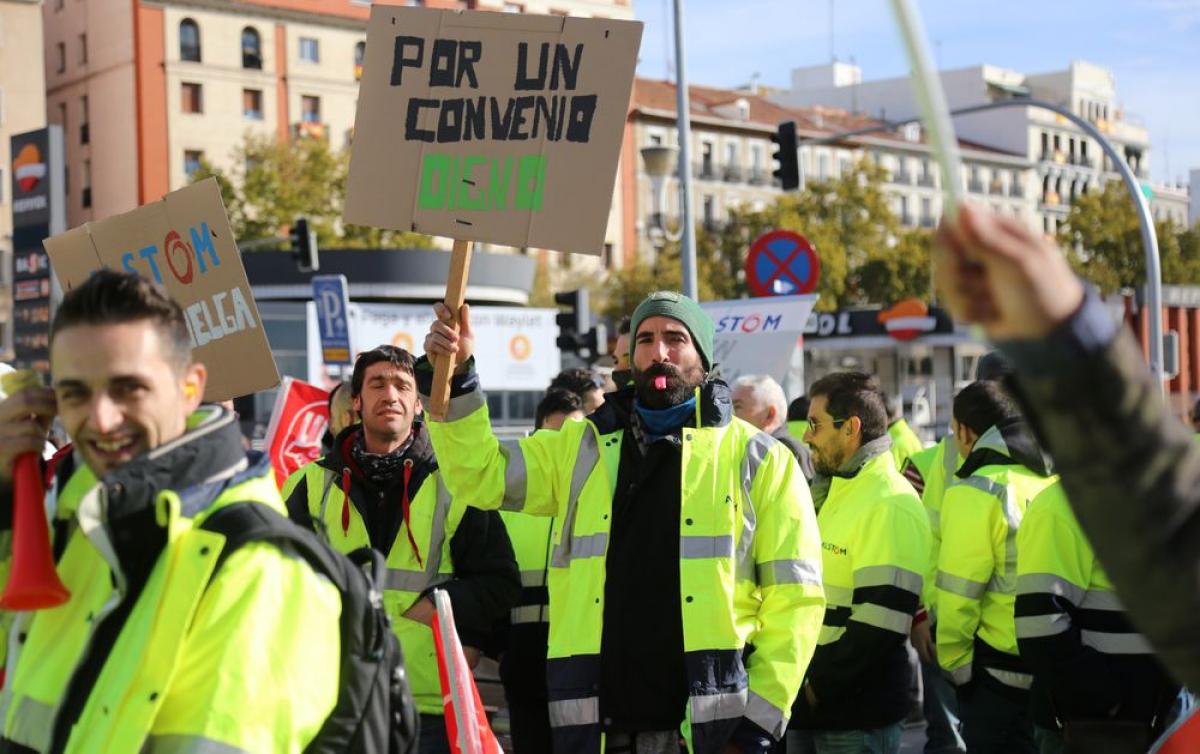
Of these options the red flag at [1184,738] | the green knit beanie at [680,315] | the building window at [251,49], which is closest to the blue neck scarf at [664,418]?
the green knit beanie at [680,315]

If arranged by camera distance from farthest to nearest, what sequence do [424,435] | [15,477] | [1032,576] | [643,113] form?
[643,113], [424,435], [1032,576], [15,477]

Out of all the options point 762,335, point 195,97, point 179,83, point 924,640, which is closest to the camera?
point 924,640

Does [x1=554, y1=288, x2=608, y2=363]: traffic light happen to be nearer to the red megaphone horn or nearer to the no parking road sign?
the no parking road sign

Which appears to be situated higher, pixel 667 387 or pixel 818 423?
pixel 667 387

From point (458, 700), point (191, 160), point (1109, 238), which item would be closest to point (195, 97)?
point (191, 160)

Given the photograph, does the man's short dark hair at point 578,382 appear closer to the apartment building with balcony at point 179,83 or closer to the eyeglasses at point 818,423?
the eyeglasses at point 818,423

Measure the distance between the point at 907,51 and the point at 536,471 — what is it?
350 centimetres

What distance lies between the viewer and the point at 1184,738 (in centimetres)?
390

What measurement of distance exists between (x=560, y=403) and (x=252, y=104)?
61.5 m

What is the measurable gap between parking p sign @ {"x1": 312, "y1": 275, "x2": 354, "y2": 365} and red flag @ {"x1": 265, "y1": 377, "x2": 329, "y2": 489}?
8313mm

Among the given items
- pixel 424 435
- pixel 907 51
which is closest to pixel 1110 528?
pixel 907 51

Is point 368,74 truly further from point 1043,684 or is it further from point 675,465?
point 1043,684

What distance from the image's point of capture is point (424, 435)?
18.5 feet

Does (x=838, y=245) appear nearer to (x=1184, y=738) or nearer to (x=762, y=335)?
(x=762, y=335)
